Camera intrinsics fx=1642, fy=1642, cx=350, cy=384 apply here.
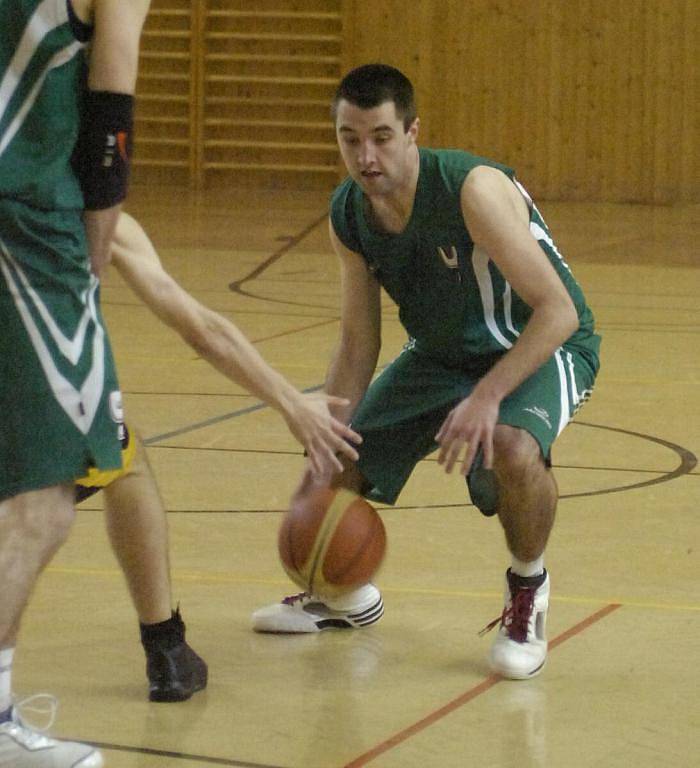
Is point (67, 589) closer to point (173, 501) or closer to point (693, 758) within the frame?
point (173, 501)

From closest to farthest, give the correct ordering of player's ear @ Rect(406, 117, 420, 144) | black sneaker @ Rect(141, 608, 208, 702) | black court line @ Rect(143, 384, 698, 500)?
black sneaker @ Rect(141, 608, 208, 702), player's ear @ Rect(406, 117, 420, 144), black court line @ Rect(143, 384, 698, 500)

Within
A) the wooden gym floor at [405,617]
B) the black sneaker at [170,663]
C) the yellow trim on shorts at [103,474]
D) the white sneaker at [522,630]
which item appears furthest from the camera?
the white sneaker at [522,630]

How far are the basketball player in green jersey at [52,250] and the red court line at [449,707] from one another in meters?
0.66

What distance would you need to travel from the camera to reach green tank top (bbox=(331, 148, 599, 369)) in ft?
11.4

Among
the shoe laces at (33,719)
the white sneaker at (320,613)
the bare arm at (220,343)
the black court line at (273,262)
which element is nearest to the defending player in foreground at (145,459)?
the bare arm at (220,343)

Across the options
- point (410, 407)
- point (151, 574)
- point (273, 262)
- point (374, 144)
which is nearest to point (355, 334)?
point (410, 407)

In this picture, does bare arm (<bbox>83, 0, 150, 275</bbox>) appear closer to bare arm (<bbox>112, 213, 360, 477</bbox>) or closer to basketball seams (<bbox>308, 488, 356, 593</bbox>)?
bare arm (<bbox>112, 213, 360, 477</bbox>)

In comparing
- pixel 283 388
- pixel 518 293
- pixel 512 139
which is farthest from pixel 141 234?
pixel 512 139

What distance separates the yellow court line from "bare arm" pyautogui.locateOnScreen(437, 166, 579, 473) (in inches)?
26.3

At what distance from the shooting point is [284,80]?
15492 millimetres

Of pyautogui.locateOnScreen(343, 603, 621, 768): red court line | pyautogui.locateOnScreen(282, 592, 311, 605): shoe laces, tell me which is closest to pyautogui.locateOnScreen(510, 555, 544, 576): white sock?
pyautogui.locateOnScreen(343, 603, 621, 768): red court line

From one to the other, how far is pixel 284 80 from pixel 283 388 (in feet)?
42.8

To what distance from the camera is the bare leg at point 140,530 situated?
2.97 m

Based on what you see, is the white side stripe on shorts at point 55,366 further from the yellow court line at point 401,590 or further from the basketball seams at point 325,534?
the yellow court line at point 401,590
